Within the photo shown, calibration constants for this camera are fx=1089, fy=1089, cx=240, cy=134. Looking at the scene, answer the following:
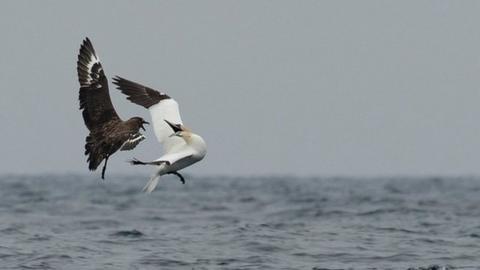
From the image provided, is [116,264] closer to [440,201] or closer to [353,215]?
[353,215]

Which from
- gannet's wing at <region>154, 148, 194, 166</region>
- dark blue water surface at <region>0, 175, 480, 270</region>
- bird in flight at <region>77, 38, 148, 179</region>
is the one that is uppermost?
bird in flight at <region>77, 38, 148, 179</region>

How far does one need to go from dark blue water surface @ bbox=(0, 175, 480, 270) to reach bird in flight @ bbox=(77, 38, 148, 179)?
109 inches

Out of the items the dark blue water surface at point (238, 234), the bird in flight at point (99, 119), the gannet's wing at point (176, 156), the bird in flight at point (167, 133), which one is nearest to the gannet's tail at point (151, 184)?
the bird in flight at point (167, 133)

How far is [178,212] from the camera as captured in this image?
3697cm

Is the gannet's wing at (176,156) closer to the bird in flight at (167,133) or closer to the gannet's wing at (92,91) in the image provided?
the bird in flight at (167,133)

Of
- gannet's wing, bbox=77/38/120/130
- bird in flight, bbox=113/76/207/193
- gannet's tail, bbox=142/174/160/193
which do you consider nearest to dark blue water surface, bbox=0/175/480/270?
gannet's tail, bbox=142/174/160/193

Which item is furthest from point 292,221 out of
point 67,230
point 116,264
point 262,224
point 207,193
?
point 207,193

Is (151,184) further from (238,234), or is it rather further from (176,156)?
(238,234)

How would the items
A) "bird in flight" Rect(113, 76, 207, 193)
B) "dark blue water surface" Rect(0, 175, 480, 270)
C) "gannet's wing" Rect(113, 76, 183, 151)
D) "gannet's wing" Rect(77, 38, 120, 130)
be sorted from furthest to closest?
"dark blue water surface" Rect(0, 175, 480, 270), "gannet's wing" Rect(77, 38, 120, 130), "gannet's wing" Rect(113, 76, 183, 151), "bird in flight" Rect(113, 76, 207, 193)

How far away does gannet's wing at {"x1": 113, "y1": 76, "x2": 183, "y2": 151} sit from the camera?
67.9 feet

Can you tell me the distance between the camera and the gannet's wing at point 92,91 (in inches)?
831

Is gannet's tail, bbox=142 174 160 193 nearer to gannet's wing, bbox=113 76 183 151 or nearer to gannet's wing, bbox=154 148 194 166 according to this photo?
gannet's wing, bbox=154 148 194 166

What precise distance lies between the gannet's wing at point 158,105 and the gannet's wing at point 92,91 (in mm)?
487

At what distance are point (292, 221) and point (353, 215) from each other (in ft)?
10.8
